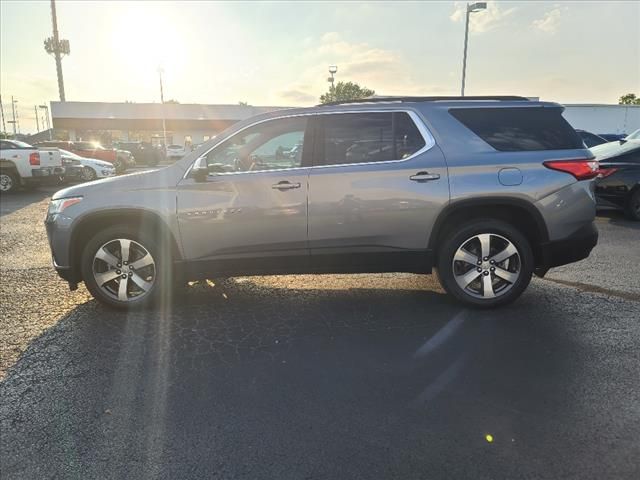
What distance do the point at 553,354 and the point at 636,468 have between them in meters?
1.29

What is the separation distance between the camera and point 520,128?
14.7 ft

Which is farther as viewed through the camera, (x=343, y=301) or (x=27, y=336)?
(x=343, y=301)

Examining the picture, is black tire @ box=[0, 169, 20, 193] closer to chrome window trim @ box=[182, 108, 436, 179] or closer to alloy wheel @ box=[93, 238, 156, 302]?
alloy wheel @ box=[93, 238, 156, 302]

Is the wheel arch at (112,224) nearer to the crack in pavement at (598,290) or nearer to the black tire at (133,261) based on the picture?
the black tire at (133,261)

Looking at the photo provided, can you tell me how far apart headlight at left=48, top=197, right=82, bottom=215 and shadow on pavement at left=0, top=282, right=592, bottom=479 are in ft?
3.30

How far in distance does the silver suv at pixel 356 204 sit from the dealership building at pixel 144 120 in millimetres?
44505

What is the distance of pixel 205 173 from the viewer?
4.32 meters

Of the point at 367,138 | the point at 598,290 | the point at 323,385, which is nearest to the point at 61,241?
the point at 323,385

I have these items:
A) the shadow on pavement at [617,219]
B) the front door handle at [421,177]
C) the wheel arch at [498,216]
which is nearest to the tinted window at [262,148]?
the front door handle at [421,177]

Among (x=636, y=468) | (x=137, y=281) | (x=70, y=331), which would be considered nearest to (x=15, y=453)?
(x=70, y=331)

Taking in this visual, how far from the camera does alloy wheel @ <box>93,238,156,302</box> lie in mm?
4531

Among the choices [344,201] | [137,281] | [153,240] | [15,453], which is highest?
[344,201]

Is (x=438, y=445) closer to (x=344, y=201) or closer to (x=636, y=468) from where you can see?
(x=636, y=468)

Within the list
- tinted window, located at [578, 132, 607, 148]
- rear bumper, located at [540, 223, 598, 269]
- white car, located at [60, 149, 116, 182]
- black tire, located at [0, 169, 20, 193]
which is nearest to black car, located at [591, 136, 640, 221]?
rear bumper, located at [540, 223, 598, 269]
